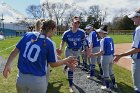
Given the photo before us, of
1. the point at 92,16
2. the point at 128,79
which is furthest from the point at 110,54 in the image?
the point at 92,16

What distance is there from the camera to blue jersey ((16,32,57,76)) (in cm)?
506

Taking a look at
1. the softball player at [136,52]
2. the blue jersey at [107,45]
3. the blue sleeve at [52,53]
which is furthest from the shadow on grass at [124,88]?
the blue sleeve at [52,53]

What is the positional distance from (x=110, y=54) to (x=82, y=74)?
3255mm

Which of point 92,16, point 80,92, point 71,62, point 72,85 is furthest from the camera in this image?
point 92,16

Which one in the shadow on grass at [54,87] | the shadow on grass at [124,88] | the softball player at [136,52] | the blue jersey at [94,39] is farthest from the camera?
the blue jersey at [94,39]

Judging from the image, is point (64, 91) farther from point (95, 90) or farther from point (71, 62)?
point (71, 62)

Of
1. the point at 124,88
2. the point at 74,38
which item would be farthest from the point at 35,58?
the point at 124,88

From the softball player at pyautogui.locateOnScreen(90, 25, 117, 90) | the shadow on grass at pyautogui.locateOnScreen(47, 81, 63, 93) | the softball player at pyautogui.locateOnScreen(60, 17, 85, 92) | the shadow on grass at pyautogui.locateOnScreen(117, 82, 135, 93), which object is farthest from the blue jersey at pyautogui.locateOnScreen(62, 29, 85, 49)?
the shadow on grass at pyautogui.locateOnScreen(117, 82, 135, 93)

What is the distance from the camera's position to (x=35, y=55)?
5051 millimetres

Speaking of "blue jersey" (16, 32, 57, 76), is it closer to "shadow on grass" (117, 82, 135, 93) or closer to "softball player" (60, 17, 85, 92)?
"softball player" (60, 17, 85, 92)

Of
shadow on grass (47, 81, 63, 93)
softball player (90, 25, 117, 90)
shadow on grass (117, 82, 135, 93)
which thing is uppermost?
softball player (90, 25, 117, 90)

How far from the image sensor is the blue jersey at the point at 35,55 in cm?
506

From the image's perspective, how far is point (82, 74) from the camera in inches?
484

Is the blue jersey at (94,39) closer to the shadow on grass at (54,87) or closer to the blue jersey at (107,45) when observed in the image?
the shadow on grass at (54,87)
